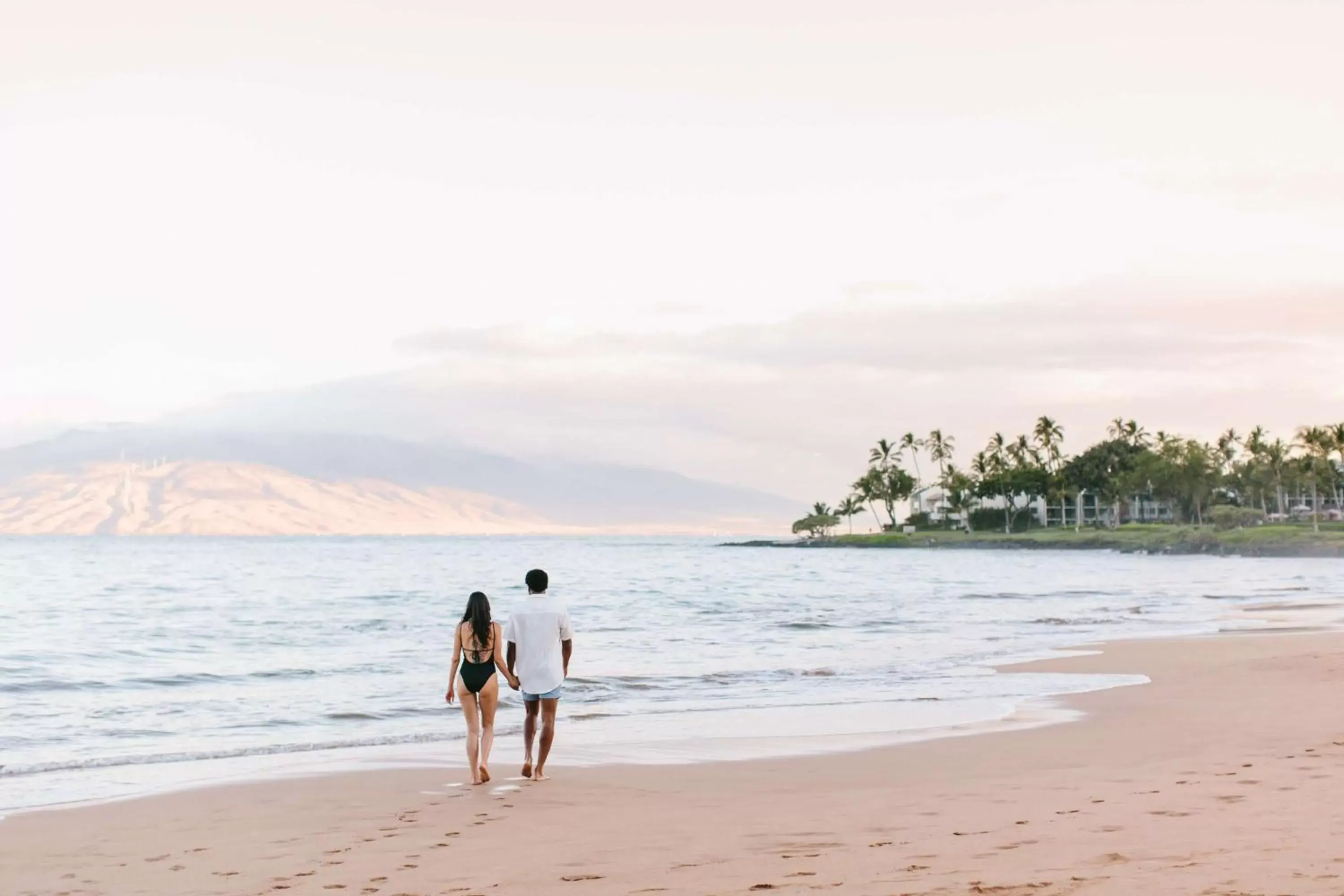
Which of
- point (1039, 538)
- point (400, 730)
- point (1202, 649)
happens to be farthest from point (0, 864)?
point (1039, 538)

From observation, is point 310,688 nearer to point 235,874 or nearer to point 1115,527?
point 235,874

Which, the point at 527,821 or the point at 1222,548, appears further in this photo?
the point at 1222,548

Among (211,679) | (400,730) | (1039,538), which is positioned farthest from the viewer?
(1039,538)

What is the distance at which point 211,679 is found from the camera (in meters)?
21.7

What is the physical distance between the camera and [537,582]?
1120cm

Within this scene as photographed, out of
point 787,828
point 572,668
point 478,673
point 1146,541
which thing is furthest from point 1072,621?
point 1146,541

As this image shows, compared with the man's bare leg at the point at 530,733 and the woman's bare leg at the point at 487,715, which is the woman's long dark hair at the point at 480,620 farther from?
the man's bare leg at the point at 530,733

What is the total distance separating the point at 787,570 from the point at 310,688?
68.1 m

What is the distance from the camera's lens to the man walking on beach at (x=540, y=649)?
1116cm

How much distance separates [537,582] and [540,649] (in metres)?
0.60

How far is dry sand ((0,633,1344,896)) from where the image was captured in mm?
6926

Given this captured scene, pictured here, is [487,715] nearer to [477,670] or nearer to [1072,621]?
[477,670]

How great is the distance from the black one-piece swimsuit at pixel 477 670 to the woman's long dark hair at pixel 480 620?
90 millimetres

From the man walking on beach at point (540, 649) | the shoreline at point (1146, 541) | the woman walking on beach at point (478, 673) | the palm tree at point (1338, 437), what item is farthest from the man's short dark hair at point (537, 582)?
the palm tree at point (1338, 437)
